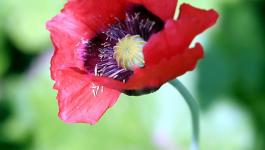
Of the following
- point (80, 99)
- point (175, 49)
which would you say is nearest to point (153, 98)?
point (80, 99)

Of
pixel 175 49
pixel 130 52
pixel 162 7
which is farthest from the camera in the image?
pixel 130 52

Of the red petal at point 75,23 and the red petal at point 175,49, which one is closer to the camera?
the red petal at point 175,49

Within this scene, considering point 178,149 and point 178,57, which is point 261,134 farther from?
point 178,57

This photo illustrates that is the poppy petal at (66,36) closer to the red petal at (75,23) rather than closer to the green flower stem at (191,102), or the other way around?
the red petal at (75,23)

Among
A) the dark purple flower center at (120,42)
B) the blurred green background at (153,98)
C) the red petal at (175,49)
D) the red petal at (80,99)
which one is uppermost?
the red petal at (175,49)

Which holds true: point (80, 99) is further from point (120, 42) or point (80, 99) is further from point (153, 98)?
point (153, 98)

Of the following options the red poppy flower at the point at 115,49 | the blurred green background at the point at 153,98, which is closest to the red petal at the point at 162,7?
the red poppy flower at the point at 115,49
